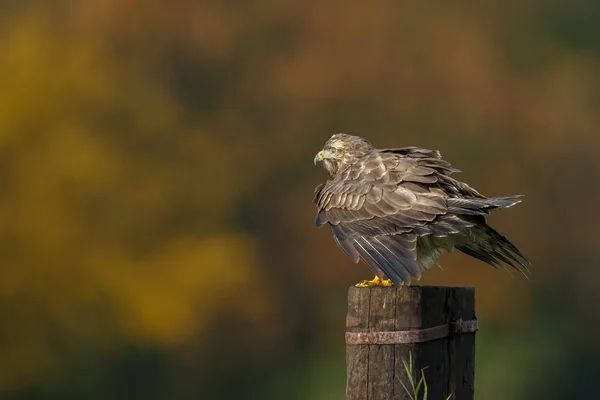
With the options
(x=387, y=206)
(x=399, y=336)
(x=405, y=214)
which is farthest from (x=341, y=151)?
(x=399, y=336)

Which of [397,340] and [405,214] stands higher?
[405,214]

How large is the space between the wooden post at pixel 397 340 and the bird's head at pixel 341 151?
1.66 m

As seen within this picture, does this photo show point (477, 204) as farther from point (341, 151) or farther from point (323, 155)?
point (323, 155)

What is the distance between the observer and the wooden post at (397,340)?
143 inches

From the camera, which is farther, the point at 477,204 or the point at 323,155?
the point at 323,155

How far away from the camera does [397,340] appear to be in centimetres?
362

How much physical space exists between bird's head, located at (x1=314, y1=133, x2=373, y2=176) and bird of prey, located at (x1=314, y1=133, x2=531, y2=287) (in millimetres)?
279

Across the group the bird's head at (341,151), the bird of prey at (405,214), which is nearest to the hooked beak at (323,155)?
the bird's head at (341,151)

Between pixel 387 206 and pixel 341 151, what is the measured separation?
933mm

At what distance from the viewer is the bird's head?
17.5ft

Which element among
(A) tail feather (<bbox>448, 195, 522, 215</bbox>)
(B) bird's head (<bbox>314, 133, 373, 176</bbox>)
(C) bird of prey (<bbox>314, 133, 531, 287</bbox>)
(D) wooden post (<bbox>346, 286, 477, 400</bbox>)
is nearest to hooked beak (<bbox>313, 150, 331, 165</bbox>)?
(B) bird's head (<bbox>314, 133, 373, 176</bbox>)

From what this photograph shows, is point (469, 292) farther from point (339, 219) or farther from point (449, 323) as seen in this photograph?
point (339, 219)

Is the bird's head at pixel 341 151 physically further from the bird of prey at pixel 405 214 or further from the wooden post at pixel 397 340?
the wooden post at pixel 397 340

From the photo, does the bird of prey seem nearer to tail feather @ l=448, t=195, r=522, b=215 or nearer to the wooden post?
tail feather @ l=448, t=195, r=522, b=215
